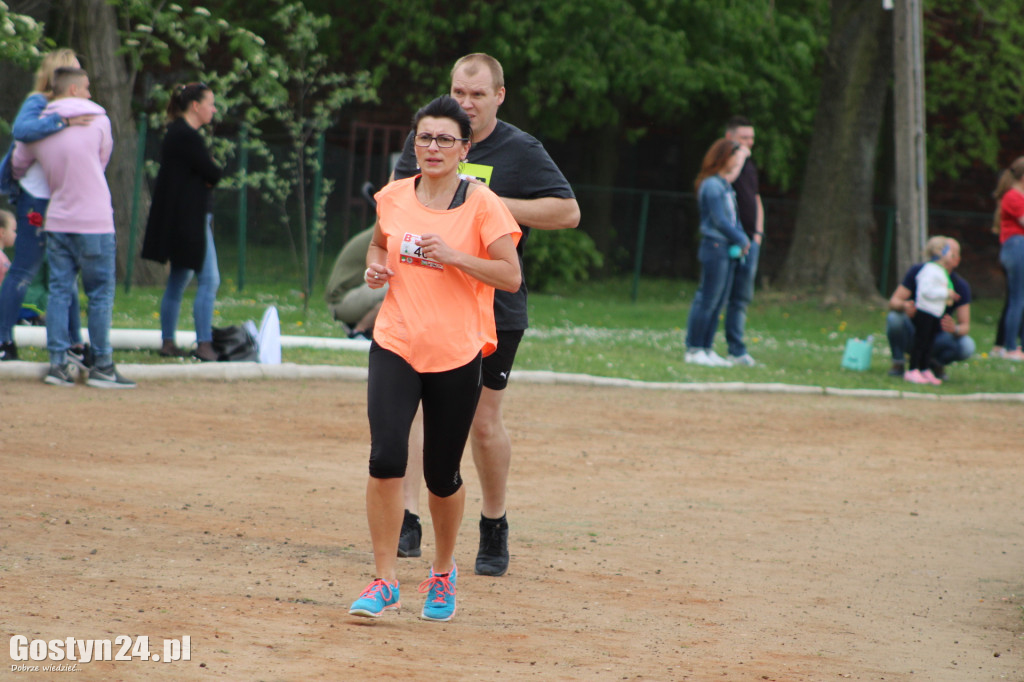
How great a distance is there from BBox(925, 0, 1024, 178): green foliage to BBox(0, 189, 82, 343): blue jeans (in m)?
20.0

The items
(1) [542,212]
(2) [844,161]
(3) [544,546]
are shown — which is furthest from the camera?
(2) [844,161]

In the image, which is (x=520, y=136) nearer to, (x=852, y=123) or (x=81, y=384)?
(x=81, y=384)

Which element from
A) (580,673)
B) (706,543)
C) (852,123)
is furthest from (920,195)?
(580,673)

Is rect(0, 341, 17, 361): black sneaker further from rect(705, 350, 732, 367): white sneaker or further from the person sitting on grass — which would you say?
the person sitting on grass

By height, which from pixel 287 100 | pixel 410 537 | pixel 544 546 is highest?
pixel 287 100

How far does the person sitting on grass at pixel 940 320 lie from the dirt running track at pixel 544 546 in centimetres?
258

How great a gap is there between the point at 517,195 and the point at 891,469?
4340 mm

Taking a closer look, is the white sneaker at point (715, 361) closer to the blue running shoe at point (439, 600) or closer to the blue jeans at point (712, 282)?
the blue jeans at point (712, 282)

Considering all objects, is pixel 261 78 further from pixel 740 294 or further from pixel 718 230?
pixel 740 294

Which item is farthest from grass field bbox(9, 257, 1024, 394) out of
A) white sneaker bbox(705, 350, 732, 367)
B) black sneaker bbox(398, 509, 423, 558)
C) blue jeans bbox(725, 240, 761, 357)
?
black sneaker bbox(398, 509, 423, 558)

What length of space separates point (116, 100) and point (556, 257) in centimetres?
875

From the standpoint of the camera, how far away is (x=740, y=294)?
13.1m

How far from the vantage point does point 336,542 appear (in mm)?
5730

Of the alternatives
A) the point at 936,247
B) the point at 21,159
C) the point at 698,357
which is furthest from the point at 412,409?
the point at 936,247
